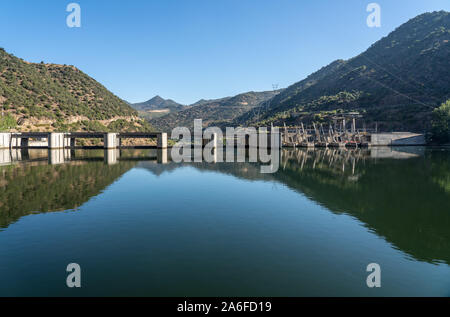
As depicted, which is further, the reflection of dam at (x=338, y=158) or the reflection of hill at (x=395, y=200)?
the reflection of dam at (x=338, y=158)

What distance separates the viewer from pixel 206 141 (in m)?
97.4

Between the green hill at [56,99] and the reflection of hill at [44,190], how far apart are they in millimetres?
68143

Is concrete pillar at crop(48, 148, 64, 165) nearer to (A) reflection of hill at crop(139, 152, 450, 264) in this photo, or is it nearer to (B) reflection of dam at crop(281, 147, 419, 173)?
(A) reflection of hill at crop(139, 152, 450, 264)

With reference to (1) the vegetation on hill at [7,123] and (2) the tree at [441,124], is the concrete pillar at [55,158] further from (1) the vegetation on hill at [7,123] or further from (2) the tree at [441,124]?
(2) the tree at [441,124]

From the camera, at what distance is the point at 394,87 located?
11300 centimetres

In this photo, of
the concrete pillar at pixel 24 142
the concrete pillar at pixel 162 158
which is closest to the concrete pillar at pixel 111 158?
the concrete pillar at pixel 162 158

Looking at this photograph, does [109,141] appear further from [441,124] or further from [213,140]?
[441,124]

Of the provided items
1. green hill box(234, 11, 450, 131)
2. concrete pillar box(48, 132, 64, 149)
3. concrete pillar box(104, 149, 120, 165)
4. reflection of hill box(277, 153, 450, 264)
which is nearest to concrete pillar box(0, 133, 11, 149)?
concrete pillar box(48, 132, 64, 149)

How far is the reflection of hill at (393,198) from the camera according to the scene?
13508 mm

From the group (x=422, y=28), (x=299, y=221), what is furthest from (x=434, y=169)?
(x=422, y=28)

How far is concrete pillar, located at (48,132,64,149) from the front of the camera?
74562 millimetres

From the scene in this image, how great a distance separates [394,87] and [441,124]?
42.3 metres

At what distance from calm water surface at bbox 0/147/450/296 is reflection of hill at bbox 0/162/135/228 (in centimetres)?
14
